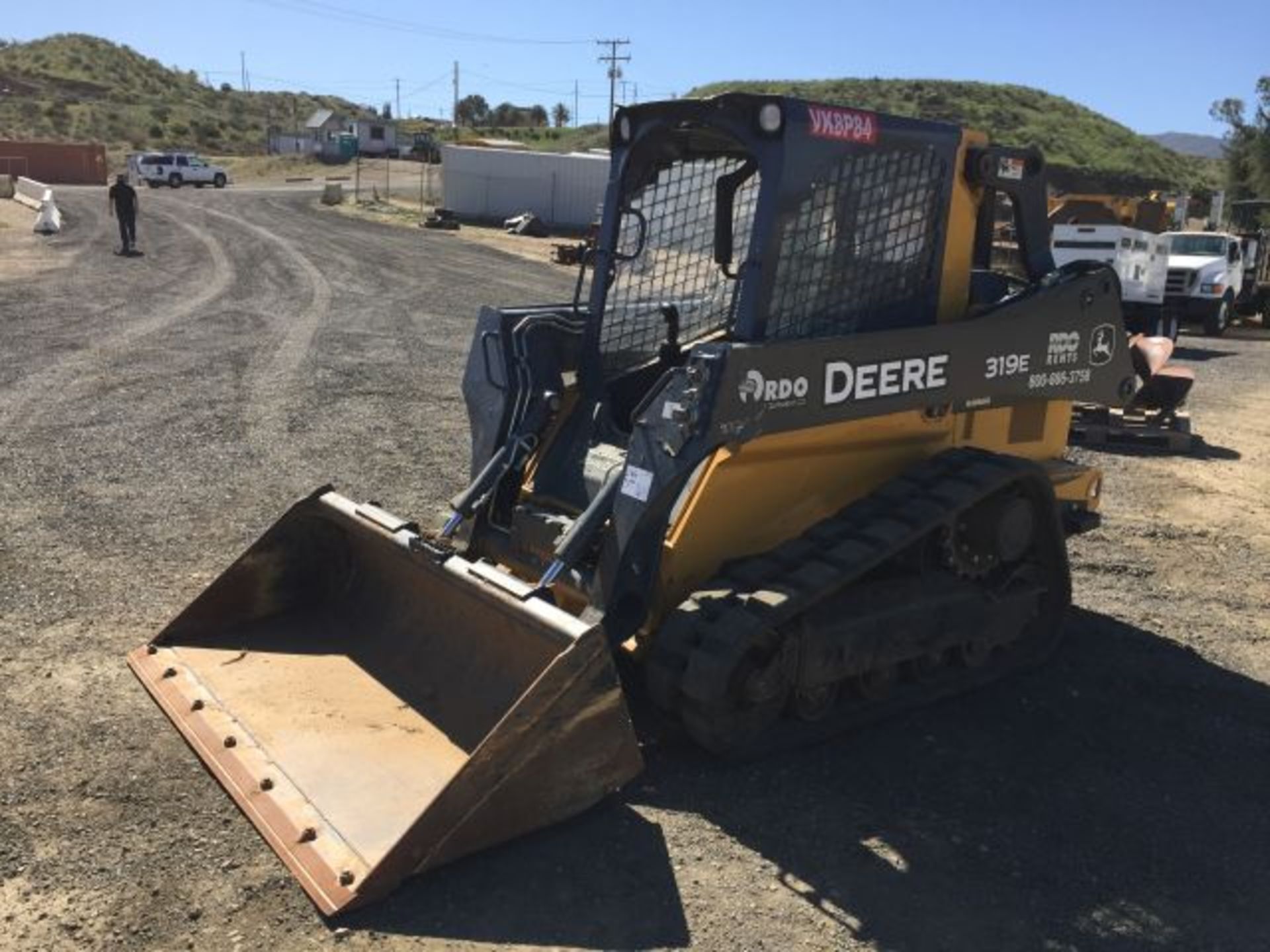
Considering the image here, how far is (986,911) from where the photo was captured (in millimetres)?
3766

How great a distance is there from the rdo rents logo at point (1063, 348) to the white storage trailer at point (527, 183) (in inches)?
1419

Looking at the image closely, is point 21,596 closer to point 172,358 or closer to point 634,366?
point 634,366

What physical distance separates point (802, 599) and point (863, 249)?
66.4 inches

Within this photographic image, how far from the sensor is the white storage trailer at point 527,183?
4112 cm

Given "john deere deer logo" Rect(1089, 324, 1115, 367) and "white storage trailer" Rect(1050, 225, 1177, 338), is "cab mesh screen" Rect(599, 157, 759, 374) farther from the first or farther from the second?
"white storage trailer" Rect(1050, 225, 1177, 338)

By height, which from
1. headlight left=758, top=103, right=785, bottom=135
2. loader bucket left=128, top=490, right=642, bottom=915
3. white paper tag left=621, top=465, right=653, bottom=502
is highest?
headlight left=758, top=103, right=785, bottom=135

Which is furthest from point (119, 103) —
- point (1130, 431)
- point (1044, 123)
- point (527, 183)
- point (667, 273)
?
point (667, 273)

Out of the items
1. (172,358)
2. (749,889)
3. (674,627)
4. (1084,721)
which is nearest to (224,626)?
(674,627)

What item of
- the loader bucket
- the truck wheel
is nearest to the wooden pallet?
the loader bucket

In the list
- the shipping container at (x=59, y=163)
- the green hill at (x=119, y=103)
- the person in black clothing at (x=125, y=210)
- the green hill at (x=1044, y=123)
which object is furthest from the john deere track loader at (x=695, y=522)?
the green hill at (x=119, y=103)

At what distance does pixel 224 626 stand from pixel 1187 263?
2194cm

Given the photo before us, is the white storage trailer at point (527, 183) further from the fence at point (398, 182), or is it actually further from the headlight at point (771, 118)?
the headlight at point (771, 118)

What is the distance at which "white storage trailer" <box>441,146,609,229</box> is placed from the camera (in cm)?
4112

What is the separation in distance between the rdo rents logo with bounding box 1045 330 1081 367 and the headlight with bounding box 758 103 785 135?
1982 mm
